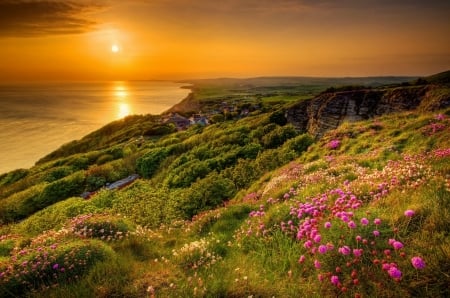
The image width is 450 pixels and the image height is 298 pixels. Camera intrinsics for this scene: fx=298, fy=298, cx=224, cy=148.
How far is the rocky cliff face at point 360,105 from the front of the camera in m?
21.3

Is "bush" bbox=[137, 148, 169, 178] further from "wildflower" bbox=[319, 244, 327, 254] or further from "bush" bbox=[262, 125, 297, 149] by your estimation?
"wildflower" bbox=[319, 244, 327, 254]

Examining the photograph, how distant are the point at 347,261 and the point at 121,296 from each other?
376 centimetres

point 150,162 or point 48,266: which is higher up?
point 48,266

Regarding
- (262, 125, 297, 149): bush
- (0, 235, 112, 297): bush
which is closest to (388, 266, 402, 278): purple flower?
(0, 235, 112, 297): bush

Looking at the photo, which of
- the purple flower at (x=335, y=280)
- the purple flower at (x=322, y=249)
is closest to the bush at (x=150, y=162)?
the purple flower at (x=322, y=249)

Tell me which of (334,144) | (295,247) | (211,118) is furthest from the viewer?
(211,118)

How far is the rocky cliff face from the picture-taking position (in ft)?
69.9

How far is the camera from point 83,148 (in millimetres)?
75188

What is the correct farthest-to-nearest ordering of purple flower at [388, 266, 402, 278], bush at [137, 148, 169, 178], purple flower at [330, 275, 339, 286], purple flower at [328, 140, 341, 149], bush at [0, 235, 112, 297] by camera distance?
bush at [137, 148, 169, 178] < purple flower at [328, 140, 341, 149] < bush at [0, 235, 112, 297] < purple flower at [330, 275, 339, 286] < purple flower at [388, 266, 402, 278]

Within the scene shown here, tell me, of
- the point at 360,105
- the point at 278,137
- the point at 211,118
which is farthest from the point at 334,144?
the point at 211,118

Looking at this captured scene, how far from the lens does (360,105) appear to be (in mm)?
24703

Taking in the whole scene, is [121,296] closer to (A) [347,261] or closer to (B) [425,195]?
(A) [347,261]

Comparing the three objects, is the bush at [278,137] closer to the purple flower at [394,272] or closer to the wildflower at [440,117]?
the wildflower at [440,117]

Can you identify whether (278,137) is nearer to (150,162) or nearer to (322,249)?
(150,162)
